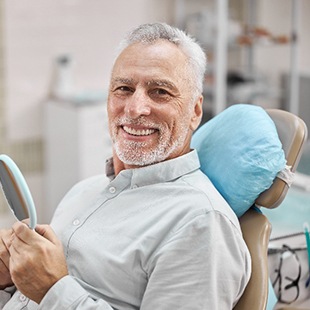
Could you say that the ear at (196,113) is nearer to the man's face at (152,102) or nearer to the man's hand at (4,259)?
the man's face at (152,102)

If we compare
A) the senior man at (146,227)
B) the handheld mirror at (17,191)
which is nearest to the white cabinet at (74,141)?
the senior man at (146,227)

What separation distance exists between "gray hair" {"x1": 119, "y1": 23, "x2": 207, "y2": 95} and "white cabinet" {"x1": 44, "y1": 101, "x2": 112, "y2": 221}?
7.05 feet

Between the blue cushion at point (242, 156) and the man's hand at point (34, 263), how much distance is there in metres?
0.48

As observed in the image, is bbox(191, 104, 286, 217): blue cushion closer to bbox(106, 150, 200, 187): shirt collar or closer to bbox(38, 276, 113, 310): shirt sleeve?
bbox(106, 150, 200, 187): shirt collar

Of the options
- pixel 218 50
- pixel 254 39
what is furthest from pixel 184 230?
pixel 254 39

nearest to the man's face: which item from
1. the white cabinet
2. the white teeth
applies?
the white teeth

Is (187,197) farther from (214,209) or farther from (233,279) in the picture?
(233,279)

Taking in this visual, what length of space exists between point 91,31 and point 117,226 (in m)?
2.79

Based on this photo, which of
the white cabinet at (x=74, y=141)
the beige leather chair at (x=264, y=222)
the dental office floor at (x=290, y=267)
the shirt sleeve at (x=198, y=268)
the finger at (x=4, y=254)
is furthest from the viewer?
the white cabinet at (x=74, y=141)

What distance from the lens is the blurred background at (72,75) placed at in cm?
396

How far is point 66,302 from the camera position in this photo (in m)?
1.53

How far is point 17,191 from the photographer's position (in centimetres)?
152

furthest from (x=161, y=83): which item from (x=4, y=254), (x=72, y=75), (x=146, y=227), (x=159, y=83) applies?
(x=72, y=75)

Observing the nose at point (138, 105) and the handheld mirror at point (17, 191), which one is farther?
the nose at point (138, 105)
